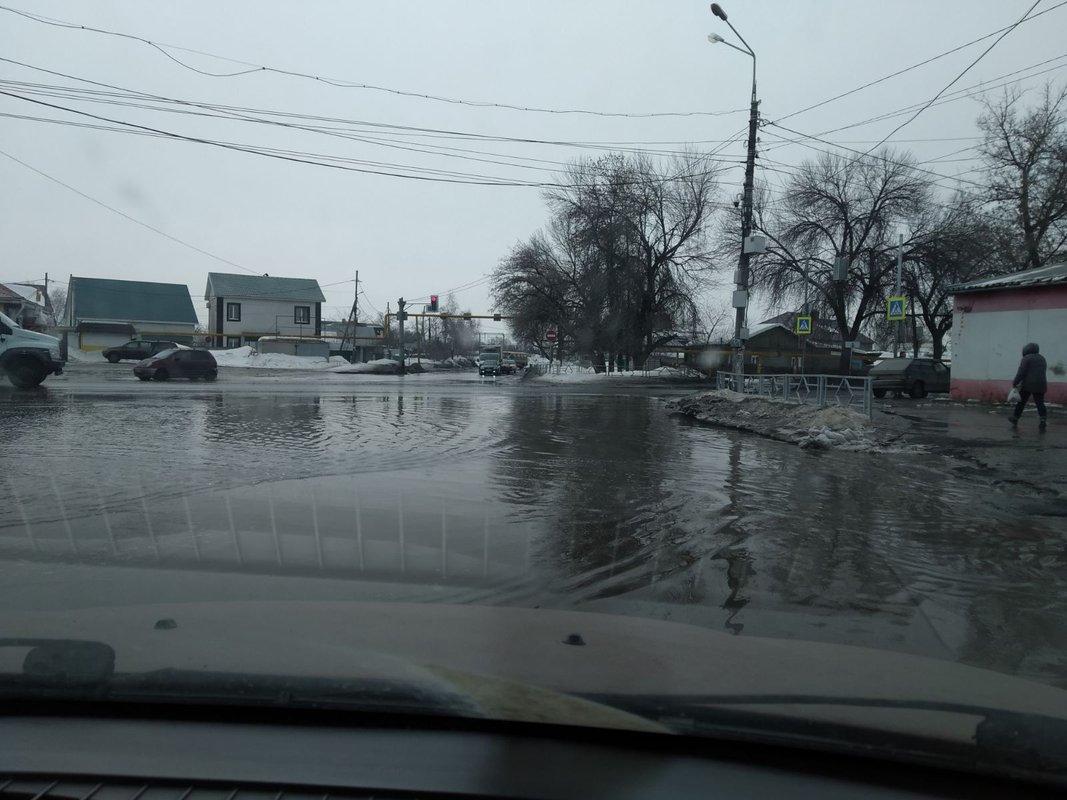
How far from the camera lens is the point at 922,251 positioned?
4278cm

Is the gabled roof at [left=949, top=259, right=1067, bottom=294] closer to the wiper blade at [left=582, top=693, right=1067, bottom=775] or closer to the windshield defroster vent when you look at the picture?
the wiper blade at [left=582, top=693, right=1067, bottom=775]

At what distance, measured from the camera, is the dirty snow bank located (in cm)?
1535

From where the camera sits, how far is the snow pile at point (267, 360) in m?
56.1

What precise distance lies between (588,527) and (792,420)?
1062 cm

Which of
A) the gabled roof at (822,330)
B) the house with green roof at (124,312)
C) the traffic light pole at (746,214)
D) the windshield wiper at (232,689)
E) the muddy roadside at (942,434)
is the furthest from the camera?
the house with green roof at (124,312)

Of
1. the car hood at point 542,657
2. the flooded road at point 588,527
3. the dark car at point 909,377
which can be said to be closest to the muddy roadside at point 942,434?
the flooded road at point 588,527

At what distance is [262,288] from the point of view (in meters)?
76.2

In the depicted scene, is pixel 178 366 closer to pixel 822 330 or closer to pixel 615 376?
pixel 615 376

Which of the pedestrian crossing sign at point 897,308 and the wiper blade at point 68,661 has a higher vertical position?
the pedestrian crossing sign at point 897,308

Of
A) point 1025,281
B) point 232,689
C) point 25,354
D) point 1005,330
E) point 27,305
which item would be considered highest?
point 1025,281

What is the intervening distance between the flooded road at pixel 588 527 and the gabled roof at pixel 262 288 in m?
63.1

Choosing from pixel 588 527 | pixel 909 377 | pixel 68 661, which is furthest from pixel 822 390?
pixel 68 661

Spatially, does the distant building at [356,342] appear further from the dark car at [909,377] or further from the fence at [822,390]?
the fence at [822,390]

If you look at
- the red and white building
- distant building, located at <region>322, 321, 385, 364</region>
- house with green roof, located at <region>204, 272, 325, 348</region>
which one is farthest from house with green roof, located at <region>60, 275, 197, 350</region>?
the red and white building
